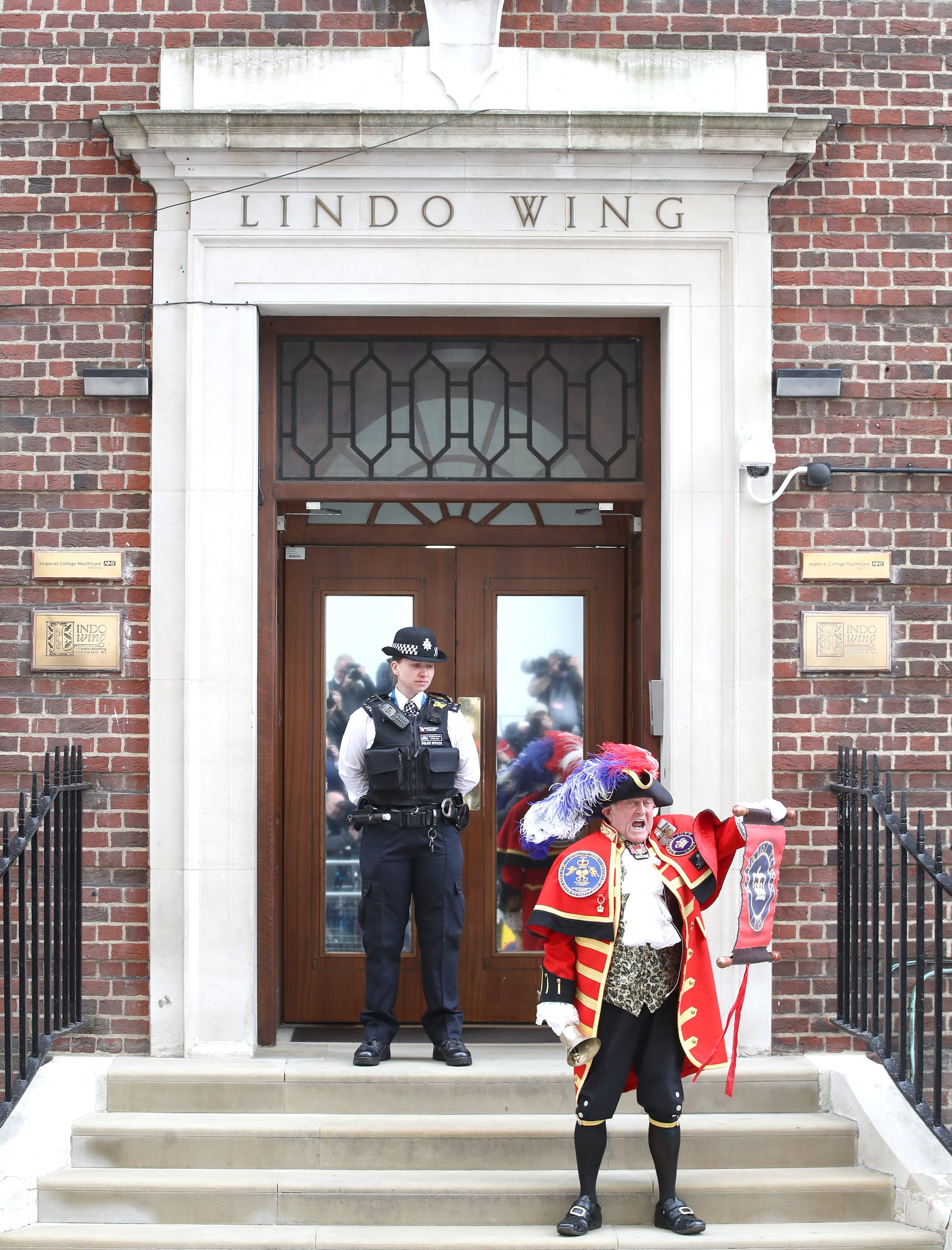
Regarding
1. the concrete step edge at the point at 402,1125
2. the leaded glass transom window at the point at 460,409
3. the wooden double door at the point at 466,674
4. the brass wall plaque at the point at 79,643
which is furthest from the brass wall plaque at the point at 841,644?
the brass wall plaque at the point at 79,643

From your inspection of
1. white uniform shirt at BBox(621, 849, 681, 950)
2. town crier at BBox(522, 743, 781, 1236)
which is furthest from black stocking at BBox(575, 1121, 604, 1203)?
white uniform shirt at BBox(621, 849, 681, 950)

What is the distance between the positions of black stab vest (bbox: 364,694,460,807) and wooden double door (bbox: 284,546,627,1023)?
3.33 ft

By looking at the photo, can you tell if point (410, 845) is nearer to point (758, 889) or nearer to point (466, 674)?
point (466, 674)

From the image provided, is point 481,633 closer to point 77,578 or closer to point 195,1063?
point 77,578

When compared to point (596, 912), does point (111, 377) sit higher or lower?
higher

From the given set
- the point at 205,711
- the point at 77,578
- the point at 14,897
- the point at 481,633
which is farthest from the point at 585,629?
the point at 14,897

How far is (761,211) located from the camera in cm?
603

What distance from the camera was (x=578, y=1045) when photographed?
448 centimetres

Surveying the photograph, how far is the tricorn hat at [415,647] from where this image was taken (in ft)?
18.0

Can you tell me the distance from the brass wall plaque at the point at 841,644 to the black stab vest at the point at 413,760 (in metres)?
1.72

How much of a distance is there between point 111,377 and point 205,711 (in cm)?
159

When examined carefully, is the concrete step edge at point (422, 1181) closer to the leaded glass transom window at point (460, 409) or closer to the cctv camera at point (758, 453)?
the cctv camera at point (758, 453)

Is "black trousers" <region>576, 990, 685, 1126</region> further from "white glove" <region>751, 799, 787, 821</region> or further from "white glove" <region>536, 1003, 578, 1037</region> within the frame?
"white glove" <region>751, 799, 787, 821</region>

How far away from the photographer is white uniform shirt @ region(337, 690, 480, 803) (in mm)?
5539
